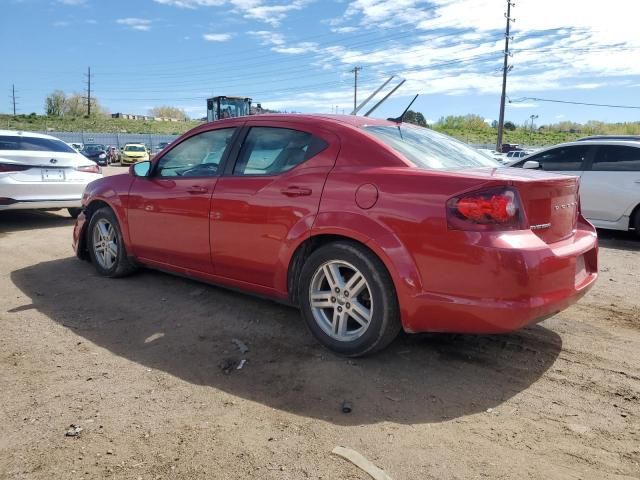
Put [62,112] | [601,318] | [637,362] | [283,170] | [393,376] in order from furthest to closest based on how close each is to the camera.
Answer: [62,112] → [601,318] → [283,170] → [637,362] → [393,376]

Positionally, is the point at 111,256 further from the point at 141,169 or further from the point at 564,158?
the point at 564,158

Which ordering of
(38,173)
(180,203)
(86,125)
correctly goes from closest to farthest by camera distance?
(180,203) → (38,173) → (86,125)

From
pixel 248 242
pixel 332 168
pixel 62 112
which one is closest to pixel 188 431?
pixel 248 242

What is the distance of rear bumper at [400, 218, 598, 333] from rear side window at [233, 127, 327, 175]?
124 cm

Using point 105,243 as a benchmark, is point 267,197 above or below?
above

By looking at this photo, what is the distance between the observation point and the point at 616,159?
7840 millimetres

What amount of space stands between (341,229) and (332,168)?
1.42 ft

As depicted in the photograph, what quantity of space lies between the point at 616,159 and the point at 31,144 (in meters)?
8.87

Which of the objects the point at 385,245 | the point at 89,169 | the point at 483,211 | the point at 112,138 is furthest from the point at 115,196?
the point at 112,138

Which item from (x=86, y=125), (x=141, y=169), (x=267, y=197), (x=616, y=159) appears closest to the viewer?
(x=267, y=197)

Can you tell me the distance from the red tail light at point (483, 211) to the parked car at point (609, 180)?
512cm

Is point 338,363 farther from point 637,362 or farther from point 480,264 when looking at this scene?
point 637,362

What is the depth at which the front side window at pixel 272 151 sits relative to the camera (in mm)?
3608

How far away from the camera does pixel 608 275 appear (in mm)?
5512
